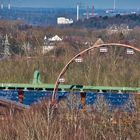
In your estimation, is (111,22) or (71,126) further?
(111,22)

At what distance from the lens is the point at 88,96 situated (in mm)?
6039

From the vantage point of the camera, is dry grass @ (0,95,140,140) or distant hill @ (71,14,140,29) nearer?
dry grass @ (0,95,140,140)

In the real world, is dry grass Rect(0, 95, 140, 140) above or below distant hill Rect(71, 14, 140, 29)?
below

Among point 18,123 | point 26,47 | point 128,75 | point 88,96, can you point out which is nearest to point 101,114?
point 18,123

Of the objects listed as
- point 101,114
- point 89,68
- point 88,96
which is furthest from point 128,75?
point 101,114

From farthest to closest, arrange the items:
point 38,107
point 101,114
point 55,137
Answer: point 38,107 → point 101,114 → point 55,137

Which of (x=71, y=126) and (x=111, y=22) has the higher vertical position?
(x=111, y=22)

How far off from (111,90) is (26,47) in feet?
13.0

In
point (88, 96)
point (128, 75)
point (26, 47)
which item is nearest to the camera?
point (88, 96)

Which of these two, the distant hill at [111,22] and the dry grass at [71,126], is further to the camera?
the distant hill at [111,22]

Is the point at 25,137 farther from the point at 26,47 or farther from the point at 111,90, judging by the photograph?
the point at 26,47

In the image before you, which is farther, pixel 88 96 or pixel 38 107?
pixel 88 96

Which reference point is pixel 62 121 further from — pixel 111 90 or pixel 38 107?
pixel 111 90

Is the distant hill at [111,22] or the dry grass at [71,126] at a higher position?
the distant hill at [111,22]
